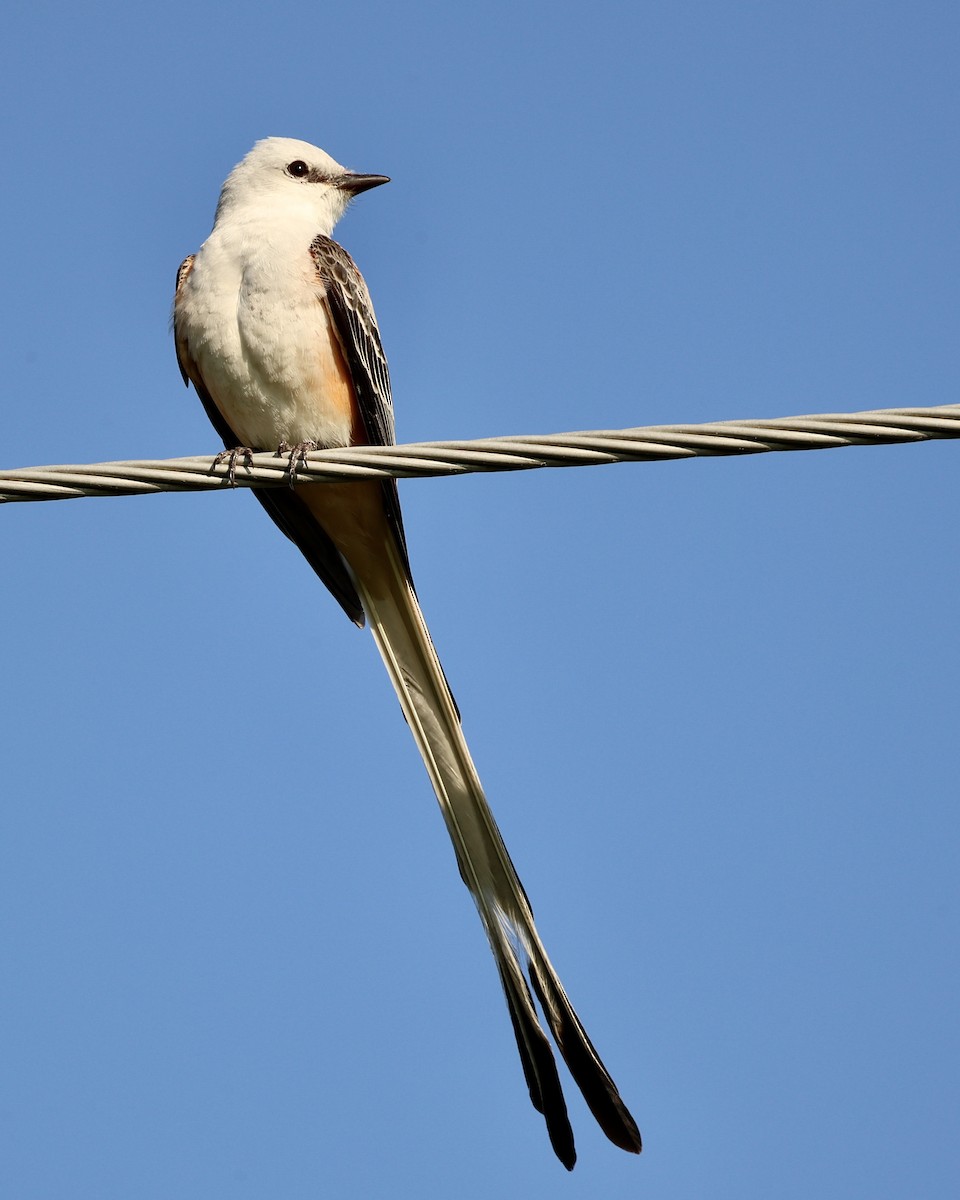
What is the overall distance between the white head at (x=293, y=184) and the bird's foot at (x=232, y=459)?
1781 millimetres

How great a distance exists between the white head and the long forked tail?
1786 millimetres

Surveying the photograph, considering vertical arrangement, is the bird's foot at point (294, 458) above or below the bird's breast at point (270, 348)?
below

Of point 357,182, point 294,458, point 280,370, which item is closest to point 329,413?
point 280,370

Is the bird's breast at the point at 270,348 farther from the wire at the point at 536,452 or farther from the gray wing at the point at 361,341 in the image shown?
the wire at the point at 536,452

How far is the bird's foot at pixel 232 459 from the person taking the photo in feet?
11.7

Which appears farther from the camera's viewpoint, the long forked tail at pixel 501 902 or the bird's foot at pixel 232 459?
the long forked tail at pixel 501 902

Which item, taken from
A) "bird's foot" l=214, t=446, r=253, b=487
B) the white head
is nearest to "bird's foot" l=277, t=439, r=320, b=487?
"bird's foot" l=214, t=446, r=253, b=487

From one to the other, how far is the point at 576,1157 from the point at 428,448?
217 cm

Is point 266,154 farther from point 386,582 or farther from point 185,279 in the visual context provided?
point 386,582

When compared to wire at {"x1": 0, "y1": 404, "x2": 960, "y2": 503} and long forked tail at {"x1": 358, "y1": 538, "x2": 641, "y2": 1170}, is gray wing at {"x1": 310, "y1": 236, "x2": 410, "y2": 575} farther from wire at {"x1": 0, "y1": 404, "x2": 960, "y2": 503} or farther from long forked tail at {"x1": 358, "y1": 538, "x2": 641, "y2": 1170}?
wire at {"x1": 0, "y1": 404, "x2": 960, "y2": 503}

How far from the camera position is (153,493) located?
3385 millimetres

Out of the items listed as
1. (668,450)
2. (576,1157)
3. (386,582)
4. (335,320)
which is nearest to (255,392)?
(335,320)

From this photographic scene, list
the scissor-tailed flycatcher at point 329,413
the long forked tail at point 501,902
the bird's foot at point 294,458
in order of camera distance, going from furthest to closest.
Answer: the scissor-tailed flycatcher at point 329,413 → the long forked tail at point 501,902 → the bird's foot at point 294,458

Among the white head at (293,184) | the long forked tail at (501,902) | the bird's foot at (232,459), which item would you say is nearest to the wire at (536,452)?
the bird's foot at (232,459)
